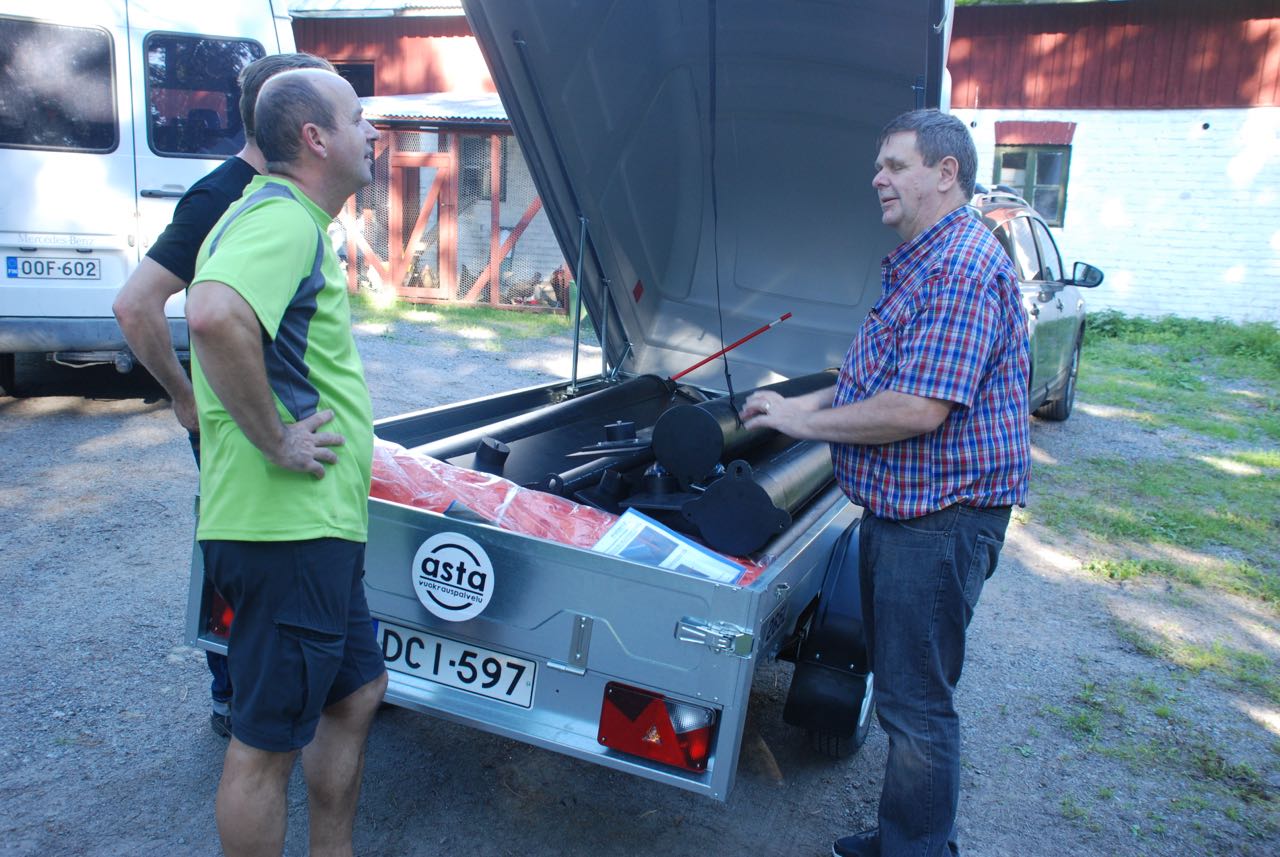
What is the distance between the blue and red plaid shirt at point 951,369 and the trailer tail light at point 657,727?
0.70 metres

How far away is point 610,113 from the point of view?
4.36 meters

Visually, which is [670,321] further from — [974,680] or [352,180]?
[352,180]

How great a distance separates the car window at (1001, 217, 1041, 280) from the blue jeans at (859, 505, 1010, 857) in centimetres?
490

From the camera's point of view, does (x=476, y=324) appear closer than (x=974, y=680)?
No

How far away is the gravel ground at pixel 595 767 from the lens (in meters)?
2.94

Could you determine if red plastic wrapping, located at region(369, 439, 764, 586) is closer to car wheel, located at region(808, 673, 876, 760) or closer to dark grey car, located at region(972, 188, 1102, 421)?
car wheel, located at region(808, 673, 876, 760)

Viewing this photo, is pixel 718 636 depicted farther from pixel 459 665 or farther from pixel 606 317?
pixel 606 317

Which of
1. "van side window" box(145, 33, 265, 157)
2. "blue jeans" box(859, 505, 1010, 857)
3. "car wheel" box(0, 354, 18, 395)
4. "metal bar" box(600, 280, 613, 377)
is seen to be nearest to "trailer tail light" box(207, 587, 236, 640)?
"blue jeans" box(859, 505, 1010, 857)

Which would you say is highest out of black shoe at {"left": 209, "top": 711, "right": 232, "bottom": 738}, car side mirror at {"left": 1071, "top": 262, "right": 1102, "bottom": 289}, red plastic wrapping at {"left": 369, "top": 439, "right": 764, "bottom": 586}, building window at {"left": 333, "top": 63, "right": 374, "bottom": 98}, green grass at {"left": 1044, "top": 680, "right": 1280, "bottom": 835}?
building window at {"left": 333, "top": 63, "right": 374, "bottom": 98}

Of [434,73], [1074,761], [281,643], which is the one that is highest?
[434,73]

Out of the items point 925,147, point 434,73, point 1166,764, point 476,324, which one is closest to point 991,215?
point 1166,764

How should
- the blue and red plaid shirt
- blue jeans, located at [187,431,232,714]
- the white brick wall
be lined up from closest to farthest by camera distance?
the blue and red plaid shirt < blue jeans, located at [187,431,232,714] < the white brick wall

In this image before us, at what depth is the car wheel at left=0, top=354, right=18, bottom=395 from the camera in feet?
24.6

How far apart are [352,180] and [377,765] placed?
1.94 m
